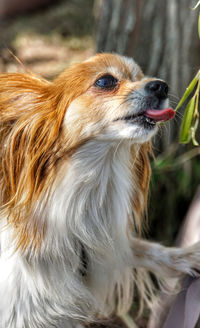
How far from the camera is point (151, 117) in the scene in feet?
8.57

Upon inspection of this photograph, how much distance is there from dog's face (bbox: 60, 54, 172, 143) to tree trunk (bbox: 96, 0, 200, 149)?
1570 millimetres

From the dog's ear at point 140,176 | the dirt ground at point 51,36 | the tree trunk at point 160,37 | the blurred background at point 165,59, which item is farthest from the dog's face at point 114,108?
the dirt ground at point 51,36

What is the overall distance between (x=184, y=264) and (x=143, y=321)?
2.80 ft

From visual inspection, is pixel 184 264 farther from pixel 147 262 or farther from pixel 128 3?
pixel 128 3

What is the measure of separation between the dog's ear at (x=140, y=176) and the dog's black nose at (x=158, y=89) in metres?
0.35

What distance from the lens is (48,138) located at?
8.69ft

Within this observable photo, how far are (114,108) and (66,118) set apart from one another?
0.77 ft

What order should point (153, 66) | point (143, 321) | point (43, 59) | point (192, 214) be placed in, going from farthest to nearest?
point (43, 59), point (153, 66), point (143, 321), point (192, 214)

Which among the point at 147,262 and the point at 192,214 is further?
the point at 192,214

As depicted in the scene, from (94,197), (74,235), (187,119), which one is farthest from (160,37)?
(74,235)

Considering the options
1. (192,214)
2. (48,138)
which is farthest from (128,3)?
(48,138)

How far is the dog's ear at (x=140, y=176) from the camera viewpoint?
115 inches

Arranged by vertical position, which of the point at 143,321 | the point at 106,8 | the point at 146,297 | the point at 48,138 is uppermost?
the point at 106,8

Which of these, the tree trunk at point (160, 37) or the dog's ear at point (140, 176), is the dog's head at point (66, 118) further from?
the tree trunk at point (160, 37)
